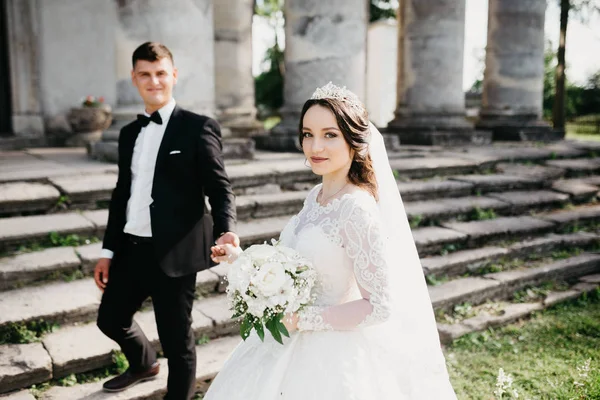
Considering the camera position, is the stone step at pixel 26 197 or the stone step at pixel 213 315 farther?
the stone step at pixel 26 197

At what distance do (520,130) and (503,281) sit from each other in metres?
6.52

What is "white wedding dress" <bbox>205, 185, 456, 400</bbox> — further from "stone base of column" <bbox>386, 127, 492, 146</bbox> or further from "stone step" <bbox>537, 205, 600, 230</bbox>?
"stone base of column" <bbox>386, 127, 492, 146</bbox>

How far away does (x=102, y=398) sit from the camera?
3080mm

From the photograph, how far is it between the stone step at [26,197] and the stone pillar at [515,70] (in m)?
8.73

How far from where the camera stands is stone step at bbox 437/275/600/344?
424 centimetres

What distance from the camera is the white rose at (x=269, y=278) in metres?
1.88

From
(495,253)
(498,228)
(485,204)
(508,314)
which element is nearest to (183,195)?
(508,314)

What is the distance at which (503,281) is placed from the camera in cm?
497

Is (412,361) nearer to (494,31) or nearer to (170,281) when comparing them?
(170,281)

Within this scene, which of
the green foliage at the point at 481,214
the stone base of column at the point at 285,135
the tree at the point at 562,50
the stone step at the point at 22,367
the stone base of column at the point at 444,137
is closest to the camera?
the stone step at the point at 22,367

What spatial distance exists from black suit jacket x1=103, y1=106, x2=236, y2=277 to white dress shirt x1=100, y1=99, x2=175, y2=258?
37 mm

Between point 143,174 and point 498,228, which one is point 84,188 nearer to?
point 143,174

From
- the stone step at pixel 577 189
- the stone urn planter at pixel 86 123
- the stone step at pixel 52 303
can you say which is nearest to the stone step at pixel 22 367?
the stone step at pixel 52 303

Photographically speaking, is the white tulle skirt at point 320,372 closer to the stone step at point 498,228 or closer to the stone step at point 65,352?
the stone step at point 65,352
